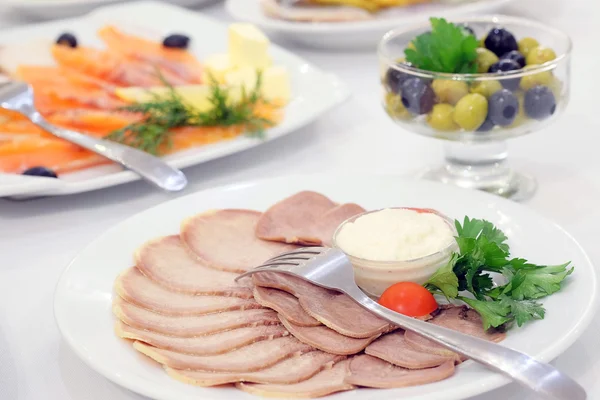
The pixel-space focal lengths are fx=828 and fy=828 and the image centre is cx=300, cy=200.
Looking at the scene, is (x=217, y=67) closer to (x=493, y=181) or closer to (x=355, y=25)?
(x=355, y=25)

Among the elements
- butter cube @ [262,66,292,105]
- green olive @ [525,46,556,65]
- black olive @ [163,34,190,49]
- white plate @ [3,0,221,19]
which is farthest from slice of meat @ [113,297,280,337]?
white plate @ [3,0,221,19]

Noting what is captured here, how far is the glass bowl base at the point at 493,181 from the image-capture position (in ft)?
4.83

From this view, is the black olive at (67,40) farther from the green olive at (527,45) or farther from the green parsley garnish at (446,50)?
the green olive at (527,45)

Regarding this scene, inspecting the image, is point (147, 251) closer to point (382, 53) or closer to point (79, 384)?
point (79, 384)

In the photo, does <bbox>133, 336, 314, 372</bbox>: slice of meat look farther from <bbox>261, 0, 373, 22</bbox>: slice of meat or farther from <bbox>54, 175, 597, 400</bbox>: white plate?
<bbox>261, 0, 373, 22</bbox>: slice of meat

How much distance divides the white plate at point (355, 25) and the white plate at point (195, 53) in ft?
0.44

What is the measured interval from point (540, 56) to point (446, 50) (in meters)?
0.18

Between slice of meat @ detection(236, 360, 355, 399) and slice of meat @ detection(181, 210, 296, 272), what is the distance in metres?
0.28

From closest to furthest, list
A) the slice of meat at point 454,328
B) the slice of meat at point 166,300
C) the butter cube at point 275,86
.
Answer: the slice of meat at point 454,328 → the slice of meat at point 166,300 → the butter cube at point 275,86

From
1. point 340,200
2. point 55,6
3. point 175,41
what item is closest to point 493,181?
point 340,200

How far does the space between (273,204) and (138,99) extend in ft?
1.99

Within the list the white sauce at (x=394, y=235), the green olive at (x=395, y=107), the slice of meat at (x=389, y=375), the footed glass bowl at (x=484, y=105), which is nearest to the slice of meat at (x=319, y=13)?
the footed glass bowl at (x=484, y=105)

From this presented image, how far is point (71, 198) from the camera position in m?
1.58

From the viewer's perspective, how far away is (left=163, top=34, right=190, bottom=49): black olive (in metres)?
2.21
